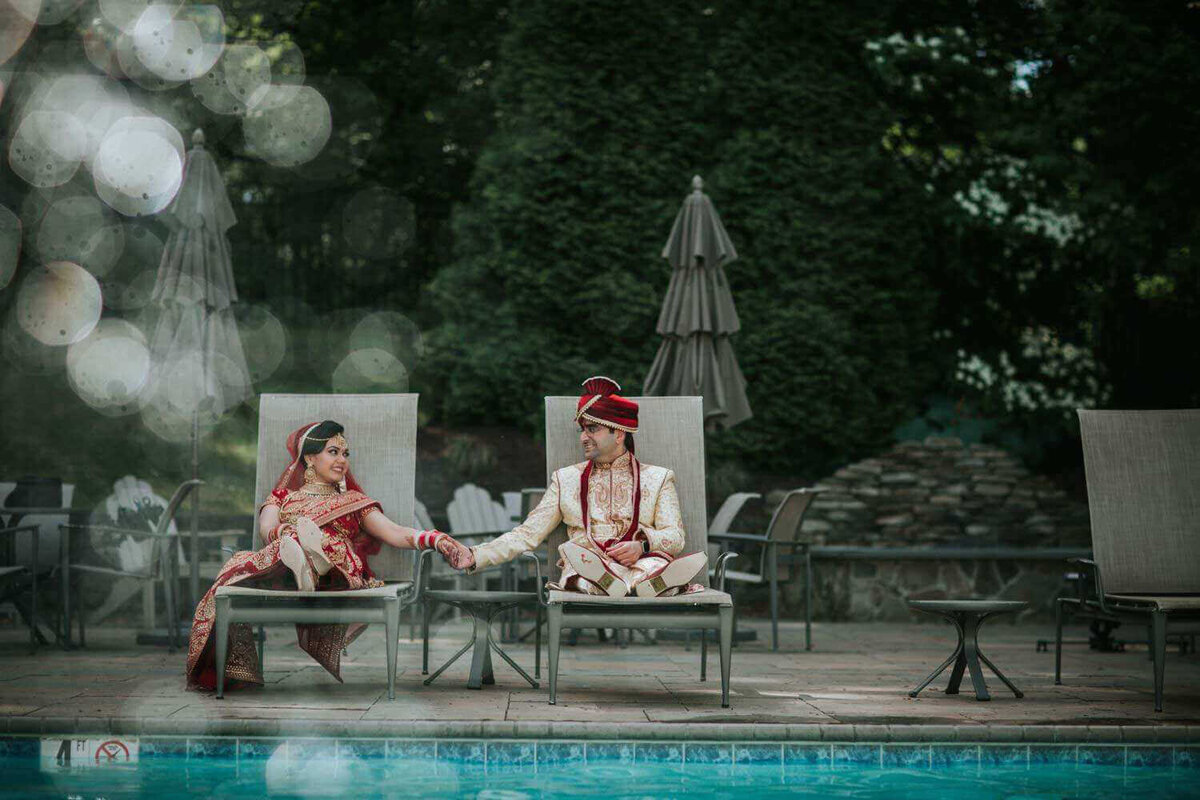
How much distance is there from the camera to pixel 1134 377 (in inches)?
471

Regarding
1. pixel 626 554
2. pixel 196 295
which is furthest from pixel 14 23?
pixel 626 554

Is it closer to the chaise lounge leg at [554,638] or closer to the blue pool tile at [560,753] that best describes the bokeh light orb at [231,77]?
the chaise lounge leg at [554,638]

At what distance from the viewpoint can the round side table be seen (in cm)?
518

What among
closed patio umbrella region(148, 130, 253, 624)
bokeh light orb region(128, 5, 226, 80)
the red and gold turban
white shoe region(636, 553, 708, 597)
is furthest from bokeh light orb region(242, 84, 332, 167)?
white shoe region(636, 553, 708, 597)

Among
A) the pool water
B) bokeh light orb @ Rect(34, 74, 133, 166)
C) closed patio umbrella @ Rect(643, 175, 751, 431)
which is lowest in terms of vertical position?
the pool water

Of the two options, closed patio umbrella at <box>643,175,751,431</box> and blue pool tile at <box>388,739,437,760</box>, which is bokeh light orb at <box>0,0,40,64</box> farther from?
blue pool tile at <box>388,739,437,760</box>

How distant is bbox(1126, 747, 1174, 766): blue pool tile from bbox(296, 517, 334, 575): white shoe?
3237 mm

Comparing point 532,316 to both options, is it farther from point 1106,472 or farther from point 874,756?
point 874,756

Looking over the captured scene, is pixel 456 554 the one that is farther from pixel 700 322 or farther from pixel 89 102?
pixel 89 102

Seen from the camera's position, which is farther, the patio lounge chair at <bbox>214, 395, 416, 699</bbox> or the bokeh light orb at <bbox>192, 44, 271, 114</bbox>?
the bokeh light orb at <bbox>192, 44, 271, 114</bbox>

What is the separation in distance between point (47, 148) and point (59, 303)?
6.13 feet

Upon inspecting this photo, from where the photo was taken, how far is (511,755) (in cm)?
421

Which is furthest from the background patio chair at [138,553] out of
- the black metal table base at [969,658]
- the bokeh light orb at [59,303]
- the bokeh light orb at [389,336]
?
the bokeh light orb at [59,303]

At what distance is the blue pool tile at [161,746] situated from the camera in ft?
13.8
